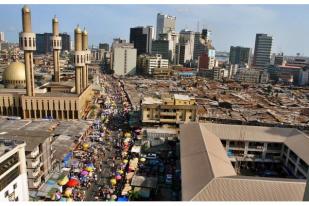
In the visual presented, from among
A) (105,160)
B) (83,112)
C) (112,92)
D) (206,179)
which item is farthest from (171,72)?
(206,179)

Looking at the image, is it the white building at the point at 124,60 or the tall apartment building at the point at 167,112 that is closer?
the tall apartment building at the point at 167,112

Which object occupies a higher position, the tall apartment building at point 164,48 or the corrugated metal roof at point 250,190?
the tall apartment building at point 164,48

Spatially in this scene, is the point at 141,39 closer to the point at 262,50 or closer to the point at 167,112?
the point at 262,50

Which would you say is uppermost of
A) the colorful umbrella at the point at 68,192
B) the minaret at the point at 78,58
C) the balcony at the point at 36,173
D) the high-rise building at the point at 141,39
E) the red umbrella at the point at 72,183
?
the high-rise building at the point at 141,39

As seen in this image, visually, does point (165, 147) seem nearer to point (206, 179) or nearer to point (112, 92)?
point (206, 179)

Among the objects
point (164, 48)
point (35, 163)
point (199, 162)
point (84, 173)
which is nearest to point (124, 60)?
point (164, 48)

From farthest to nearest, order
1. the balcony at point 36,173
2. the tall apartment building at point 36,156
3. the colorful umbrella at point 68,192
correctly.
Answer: the colorful umbrella at point 68,192, the balcony at point 36,173, the tall apartment building at point 36,156

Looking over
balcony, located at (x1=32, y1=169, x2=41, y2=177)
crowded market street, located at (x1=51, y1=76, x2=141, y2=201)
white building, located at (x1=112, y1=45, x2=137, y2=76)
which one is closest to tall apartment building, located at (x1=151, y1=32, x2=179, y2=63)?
white building, located at (x1=112, y1=45, x2=137, y2=76)

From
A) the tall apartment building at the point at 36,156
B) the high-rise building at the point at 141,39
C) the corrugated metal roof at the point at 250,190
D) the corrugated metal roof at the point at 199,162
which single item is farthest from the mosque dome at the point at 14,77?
the high-rise building at the point at 141,39

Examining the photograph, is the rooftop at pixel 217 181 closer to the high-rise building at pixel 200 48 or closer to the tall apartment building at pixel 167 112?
the tall apartment building at pixel 167 112
